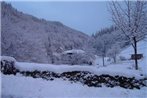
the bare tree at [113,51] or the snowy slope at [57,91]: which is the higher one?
the bare tree at [113,51]

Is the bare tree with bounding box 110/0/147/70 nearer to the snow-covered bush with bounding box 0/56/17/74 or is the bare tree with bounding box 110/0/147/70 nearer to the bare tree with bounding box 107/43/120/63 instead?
the snow-covered bush with bounding box 0/56/17/74

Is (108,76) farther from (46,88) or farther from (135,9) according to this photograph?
(135,9)

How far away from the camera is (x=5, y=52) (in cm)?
2975

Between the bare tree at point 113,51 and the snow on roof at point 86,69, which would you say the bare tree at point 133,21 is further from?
the bare tree at point 113,51

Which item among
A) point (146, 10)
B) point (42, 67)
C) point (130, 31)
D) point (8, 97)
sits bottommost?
point (8, 97)

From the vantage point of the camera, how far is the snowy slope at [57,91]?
10086 mm

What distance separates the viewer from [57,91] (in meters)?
10.4

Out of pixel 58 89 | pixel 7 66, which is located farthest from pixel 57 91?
pixel 7 66

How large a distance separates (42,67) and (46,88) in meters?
2.67

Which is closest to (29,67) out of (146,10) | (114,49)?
(146,10)

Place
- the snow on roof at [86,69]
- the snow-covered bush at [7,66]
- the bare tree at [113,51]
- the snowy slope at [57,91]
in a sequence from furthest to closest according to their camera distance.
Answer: the bare tree at [113,51] < the snow-covered bush at [7,66] < the snow on roof at [86,69] < the snowy slope at [57,91]

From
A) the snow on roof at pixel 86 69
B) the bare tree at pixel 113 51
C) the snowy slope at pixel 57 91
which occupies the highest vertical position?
the bare tree at pixel 113 51

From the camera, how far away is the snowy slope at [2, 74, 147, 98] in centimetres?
1009

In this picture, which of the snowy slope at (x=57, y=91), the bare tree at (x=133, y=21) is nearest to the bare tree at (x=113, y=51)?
the bare tree at (x=133, y=21)
